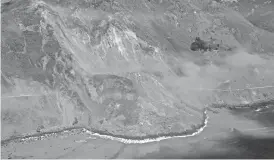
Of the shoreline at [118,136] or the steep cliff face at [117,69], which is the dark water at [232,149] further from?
the steep cliff face at [117,69]

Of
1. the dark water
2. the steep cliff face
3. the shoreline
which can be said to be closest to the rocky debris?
the steep cliff face

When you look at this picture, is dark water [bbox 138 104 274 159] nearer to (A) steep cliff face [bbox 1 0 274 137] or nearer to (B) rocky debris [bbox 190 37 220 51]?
(A) steep cliff face [bbox 1 0 274 137]

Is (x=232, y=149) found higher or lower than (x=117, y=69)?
lower

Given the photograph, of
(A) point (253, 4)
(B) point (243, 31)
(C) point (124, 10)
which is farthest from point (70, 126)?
(A) point (253, 4)

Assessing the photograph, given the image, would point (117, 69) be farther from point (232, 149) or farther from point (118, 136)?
point (232, 149)

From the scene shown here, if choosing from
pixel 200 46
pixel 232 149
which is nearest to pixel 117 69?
pixel 200 46

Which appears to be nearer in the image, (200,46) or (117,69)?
(117,69)

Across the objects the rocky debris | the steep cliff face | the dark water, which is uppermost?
the rocky debris

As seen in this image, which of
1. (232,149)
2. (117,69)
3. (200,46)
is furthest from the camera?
(200,46)

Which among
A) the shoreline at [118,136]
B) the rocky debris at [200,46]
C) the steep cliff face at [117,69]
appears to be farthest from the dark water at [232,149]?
the rocky debris at [200,46]
